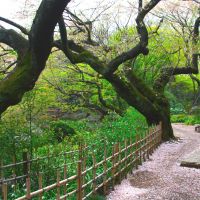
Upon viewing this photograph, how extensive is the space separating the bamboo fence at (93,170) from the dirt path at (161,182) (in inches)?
10.2

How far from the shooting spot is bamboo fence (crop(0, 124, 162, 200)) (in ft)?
18.6

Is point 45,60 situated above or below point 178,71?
below

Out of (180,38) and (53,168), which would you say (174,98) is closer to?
(180,38)

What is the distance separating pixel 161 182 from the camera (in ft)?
29.0

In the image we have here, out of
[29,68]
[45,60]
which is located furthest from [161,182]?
[29,68]

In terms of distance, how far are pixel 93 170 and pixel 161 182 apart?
246cm

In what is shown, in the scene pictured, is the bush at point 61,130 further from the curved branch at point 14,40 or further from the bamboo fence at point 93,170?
the curved branch at point 14,40

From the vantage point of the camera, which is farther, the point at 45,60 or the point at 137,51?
the point at 137,51

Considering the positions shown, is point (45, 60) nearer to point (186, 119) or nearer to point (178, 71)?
point (178, 71)

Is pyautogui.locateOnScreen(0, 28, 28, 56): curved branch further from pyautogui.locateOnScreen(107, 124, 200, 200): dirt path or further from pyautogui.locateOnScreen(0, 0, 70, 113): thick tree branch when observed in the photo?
pyautogui.locateOnScreen(107, 124, 200, 200): dirt path

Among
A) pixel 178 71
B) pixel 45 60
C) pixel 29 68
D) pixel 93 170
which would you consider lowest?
pixel 93 170

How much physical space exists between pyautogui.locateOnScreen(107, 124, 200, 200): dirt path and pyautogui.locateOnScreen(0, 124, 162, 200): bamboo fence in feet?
0.85

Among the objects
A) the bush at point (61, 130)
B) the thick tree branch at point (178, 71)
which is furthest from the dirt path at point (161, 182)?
the thick tree branch at point (178, 71)

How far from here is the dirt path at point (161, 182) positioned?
7.67m
